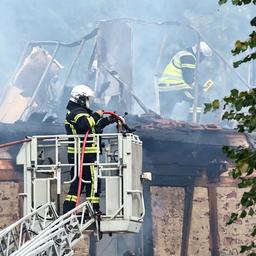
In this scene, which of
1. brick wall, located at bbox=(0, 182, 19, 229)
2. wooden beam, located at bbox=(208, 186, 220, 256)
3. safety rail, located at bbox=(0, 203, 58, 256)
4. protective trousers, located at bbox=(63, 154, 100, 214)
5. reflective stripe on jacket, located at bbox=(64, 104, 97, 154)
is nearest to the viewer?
safety rail, located at bbox=(0, 203, 58, 256)

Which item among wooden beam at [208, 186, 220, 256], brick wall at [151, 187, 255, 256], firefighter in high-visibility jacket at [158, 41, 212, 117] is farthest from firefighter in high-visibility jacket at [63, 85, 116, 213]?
firefighter in high-visibility jacket at [158, 41, 212, 117]

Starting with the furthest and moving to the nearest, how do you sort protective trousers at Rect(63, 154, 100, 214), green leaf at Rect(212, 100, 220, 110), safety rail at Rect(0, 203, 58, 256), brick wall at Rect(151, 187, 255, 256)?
brick wall at Rect(151, 187, 255, 256), protective trousers at Rect(63, 154, 100, 214), safety rail at Rect(0, 203, 58, 256), green leaf at Rect(212, 100, 220, 110)

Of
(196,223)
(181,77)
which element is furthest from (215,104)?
(181,77)

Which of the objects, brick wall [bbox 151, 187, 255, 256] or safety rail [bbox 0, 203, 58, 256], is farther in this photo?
brick wall [bbox 151, 187, 255, 256]

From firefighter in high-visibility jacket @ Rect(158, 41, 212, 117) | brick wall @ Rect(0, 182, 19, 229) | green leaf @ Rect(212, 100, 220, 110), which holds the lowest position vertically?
brick wall @ Rect(0, 182, 19, 229)

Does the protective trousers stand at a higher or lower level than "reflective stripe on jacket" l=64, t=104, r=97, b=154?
lower

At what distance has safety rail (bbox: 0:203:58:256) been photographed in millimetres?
8672

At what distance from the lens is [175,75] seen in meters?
20.6

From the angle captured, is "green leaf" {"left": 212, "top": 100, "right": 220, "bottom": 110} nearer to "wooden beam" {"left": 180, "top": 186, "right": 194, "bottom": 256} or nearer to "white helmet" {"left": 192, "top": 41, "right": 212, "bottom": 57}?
"wooden beam" {"left": 180, "top": 186, "right": 194, "bottom": 256}

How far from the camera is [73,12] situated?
24.8 m

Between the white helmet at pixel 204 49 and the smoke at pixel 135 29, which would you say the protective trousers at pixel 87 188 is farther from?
the white helmet at pixel 204 49

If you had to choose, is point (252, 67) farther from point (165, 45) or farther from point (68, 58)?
point (68, 58)

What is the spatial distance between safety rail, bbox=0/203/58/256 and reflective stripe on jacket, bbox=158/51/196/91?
1148 cm

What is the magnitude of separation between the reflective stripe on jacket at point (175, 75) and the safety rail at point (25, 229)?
11.5 metres
